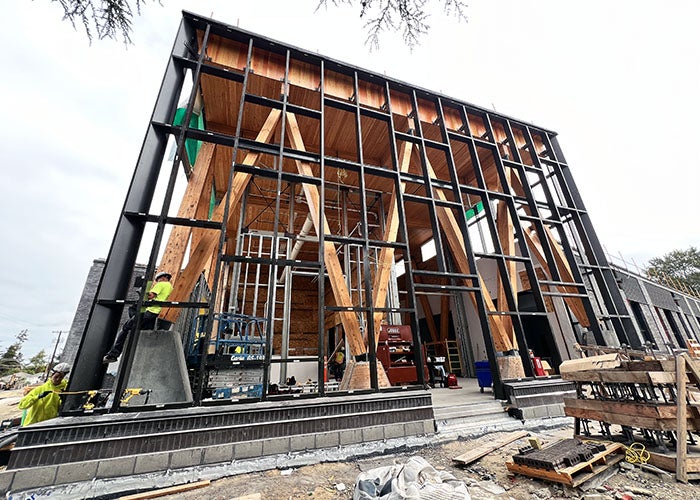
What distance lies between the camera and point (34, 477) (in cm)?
299

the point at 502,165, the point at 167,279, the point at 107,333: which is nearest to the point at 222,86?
the point at 167,279

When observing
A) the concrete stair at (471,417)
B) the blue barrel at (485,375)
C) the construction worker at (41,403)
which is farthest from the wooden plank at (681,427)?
the construction worker at (41,403)

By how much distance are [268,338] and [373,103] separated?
6966mm

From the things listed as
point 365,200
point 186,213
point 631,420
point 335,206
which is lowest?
point 631,420

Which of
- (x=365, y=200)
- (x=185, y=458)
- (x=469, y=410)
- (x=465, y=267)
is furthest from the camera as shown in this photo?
(x=465, y=267)

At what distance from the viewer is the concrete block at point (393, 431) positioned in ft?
14.7

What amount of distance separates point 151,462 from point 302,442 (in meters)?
1.84

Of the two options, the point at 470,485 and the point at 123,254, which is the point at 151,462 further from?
the point at 470,485

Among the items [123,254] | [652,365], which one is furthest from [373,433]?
[123,254]

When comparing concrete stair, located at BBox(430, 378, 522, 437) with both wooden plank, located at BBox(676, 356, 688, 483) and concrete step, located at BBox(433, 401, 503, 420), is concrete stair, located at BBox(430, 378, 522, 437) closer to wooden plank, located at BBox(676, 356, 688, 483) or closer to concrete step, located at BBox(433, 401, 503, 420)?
concrete step, located at BBox(433, 401, 503, 420)

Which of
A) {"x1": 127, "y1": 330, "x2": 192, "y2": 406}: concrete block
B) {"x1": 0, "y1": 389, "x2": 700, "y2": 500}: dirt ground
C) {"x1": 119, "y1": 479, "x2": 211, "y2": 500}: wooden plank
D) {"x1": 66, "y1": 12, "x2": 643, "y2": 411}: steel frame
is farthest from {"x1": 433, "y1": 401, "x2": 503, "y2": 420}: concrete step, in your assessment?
{"x1": 127, "y1": 330, "x2": 192, "y2": 406}: concrete block

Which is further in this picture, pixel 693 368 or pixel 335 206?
pixel 335 206

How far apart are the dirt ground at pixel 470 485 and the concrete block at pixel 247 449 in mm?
328

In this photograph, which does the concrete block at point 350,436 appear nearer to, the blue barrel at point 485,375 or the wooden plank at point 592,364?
the wooden plank at point 592,364
